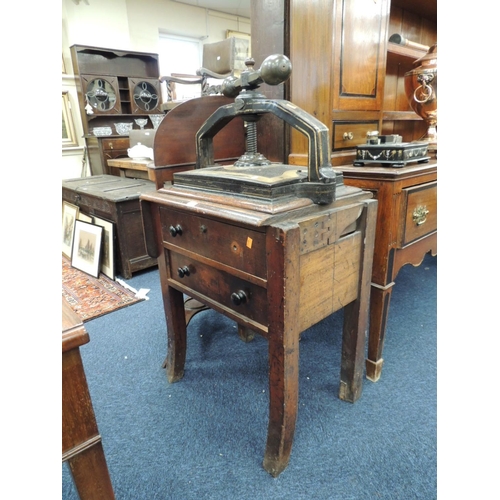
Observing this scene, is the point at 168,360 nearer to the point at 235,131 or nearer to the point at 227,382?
the point at 227,382

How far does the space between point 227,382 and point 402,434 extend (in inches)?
26.5

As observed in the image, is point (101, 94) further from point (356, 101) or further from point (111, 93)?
point (356, 101)

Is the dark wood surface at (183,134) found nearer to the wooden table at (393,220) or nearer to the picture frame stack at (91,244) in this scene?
the wooden table at (393,220)

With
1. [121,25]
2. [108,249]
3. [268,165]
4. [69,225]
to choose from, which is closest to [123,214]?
[108,249]

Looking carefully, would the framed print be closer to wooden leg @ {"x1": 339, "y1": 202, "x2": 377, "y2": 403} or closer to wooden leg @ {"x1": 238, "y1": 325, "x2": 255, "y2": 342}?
wooden leg @ {"x1": 238, "y1": 325, "x2": 255, "y2": 342}

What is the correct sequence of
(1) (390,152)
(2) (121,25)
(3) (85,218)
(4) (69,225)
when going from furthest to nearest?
(2) (121,25) → (4) (69,225) → (3) (85,218) → (1) (390,152)

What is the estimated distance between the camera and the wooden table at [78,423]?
0.51m

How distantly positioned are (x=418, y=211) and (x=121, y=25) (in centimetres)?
494

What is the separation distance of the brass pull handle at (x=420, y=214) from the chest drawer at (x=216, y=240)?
2.32 ft

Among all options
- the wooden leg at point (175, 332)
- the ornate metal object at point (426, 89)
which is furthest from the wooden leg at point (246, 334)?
the ornate metal object at point (426, 89)

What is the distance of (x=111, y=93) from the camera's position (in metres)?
4.48

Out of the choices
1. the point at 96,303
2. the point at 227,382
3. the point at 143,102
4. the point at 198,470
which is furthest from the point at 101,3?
the point at 198,470

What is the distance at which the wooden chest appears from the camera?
2400 mm

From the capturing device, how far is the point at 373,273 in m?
1.29
